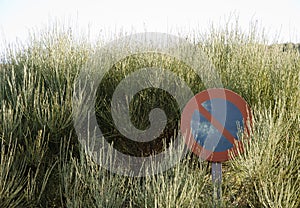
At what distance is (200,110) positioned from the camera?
3379 mm

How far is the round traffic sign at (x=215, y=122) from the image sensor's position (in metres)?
3.24

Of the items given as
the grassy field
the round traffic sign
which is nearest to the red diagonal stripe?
the round traffic sign

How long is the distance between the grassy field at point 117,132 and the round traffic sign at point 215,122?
14 cm

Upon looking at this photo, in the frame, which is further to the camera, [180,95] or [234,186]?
[180,95]

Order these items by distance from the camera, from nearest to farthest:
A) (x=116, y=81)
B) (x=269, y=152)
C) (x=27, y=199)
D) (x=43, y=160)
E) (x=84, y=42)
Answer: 1. (x=269, y=152)
2. (x=27, y=199)
3. (x=43, y=160)
4. (x=116, y=81)
5. (x=84, y=42)

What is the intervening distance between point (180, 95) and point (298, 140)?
140cm

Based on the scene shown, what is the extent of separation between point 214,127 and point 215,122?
0.05m

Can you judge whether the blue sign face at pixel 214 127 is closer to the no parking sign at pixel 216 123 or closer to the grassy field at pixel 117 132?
the no parking sign at pixel 216 123

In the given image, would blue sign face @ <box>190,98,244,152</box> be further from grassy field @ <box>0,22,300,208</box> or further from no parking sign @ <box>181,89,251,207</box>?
grassy field @ <box>0,22,300,208</box>

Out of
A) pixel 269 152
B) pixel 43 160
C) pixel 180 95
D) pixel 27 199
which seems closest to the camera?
pixel 269 152

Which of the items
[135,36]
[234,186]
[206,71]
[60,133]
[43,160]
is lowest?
[234,186]

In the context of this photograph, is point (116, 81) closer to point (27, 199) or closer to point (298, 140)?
point (27, 199)

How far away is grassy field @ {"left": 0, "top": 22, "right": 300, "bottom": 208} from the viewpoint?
3.05 meters

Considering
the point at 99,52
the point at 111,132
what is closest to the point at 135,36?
the point at 99,52
